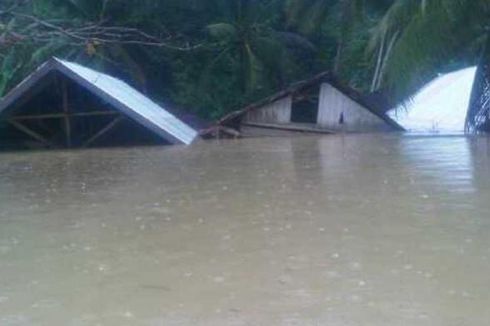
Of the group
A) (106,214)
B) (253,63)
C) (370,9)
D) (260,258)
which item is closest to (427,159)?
(106,214)

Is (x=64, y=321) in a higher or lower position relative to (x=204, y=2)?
lower

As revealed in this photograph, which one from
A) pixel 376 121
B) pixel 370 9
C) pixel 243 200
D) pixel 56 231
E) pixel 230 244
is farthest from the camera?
pixel 370 9

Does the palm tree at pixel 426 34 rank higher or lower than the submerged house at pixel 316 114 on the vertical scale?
higher

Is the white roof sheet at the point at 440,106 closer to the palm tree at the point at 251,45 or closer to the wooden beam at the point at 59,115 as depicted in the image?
the palm tree at the point at 251,45

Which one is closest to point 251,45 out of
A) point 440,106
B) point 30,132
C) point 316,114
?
point 316,114

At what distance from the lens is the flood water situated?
5.75m

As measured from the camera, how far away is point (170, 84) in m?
37.3

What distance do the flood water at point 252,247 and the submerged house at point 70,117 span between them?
24.1ft

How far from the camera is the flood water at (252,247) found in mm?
5750

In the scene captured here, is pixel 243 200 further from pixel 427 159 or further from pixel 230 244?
pixel 427 159

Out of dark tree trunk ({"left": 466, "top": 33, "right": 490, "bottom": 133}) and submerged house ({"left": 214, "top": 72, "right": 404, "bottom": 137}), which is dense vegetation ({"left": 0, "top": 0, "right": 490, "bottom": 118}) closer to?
submerged house ({"left": 214, "top": 72, "right": 404, "bottom": 137})

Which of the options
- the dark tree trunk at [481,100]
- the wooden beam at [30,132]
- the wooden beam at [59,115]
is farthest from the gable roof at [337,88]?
the wooden beam at [30,132]

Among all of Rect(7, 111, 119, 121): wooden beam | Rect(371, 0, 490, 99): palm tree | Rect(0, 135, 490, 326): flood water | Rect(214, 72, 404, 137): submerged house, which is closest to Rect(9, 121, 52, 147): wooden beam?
Rect(7, 111, 119, 121): wooden beam

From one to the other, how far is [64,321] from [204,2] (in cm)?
3086
